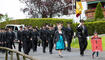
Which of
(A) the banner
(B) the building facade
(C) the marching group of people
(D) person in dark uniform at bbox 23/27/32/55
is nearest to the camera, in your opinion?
(A) the banner

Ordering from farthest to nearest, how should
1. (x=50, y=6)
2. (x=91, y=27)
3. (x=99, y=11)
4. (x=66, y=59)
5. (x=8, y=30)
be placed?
1. (x=50, y=6)
2. (x=99, y=11)
3. (x=91, y=27)
4. (x=8, y=30)
5. (x=66, y=59)

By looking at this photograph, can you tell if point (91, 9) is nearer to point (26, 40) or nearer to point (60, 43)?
point (26, 40)

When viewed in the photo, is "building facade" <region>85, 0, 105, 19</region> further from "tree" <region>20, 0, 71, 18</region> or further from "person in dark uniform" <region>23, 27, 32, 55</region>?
"person in dark uniform" <region>23, 27, 32, 55</region>

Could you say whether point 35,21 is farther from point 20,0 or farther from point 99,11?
point 20,0

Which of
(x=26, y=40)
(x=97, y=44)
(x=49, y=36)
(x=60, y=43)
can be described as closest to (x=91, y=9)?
(x=49, y=36)

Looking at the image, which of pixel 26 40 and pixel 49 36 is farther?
pixel 49 36

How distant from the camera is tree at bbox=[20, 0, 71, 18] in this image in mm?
51469

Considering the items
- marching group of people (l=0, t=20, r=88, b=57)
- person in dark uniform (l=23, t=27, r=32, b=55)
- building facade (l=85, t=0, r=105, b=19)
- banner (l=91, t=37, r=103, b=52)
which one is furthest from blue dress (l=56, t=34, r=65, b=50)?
building facade (l=85, t=0, r=105, b=19)

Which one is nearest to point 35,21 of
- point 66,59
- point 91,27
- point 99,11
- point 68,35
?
point 99,11

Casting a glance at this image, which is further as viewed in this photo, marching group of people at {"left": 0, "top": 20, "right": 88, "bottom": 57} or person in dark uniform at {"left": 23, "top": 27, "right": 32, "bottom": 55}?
person in dark uniform at {"left": 23, "top": 27, "right": 32, "bottom": 55}

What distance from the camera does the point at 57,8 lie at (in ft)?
172

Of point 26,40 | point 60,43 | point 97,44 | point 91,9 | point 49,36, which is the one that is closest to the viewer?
point 97,44

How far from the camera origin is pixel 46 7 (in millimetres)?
51750

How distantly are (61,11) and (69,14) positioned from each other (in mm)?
1862
